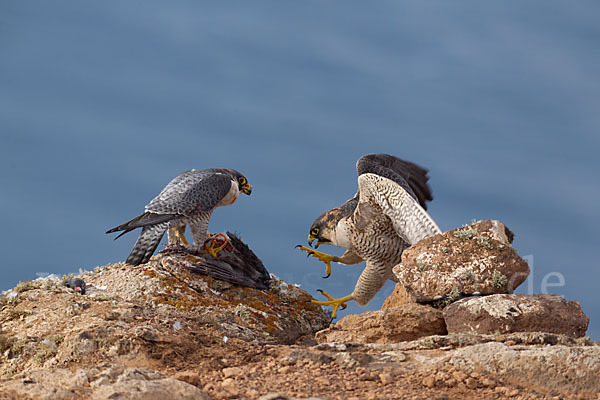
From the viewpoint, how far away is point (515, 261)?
26.1ft

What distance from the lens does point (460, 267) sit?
794cm

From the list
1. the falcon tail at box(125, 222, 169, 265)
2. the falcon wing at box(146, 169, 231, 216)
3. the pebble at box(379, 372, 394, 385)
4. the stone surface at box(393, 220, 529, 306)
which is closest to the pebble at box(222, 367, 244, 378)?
the pebble at box(379, 372, 394, 385)

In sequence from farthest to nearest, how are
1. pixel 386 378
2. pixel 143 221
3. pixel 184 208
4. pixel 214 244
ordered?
pixel 214 244 < pixel 184 208 < pixel 143 221 < pixel 386 378

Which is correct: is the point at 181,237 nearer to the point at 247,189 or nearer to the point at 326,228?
the point at 247,189

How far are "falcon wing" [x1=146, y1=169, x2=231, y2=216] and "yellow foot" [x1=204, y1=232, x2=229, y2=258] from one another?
0.57 metres

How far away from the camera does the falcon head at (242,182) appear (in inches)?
400

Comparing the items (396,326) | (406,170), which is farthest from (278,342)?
(406,170)

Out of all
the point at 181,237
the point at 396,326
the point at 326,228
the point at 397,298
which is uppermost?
the point at 326,228

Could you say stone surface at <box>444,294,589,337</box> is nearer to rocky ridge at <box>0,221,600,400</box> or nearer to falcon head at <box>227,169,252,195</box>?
rocky ridge at <box>0,221,600,400</box>

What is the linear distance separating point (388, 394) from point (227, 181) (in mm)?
5793

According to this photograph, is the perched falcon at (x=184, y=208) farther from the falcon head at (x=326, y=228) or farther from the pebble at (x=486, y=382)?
the pebble at (x=486, y=382)

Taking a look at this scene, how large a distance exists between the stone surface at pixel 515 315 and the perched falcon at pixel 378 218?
6.61 feet

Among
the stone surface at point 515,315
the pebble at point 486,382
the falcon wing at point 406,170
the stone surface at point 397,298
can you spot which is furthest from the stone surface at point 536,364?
the falcon wing at point 406,170

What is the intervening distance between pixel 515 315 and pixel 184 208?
4687 mm
